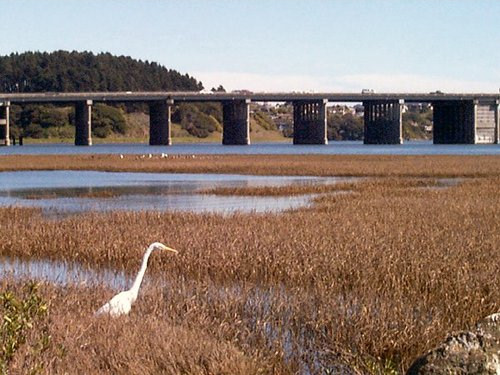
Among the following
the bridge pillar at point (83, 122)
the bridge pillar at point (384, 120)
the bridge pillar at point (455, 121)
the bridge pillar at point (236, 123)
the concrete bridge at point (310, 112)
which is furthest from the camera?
the bridge pillar at point (384, 120)

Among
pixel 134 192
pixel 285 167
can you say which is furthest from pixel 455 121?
pixel 134 192

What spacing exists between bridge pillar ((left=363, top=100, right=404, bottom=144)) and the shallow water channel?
4335 inches

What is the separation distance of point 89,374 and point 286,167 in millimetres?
58577

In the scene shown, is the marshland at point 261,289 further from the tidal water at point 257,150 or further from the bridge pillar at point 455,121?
the bridge pillar at point 455,121

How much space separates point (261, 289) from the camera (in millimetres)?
16875

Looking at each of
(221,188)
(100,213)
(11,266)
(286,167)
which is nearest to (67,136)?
(286,167)

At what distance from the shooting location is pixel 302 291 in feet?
52.1

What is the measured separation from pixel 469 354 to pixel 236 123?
507 ft

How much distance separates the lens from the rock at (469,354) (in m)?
9.53

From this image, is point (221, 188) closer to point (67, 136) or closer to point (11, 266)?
point (11, 266)

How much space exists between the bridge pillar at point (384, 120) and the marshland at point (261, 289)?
142 meters

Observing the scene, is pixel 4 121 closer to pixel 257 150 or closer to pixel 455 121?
pixel 257 150

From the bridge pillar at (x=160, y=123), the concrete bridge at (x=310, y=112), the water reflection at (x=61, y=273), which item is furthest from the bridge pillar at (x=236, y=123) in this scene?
the water reflection at (x=61, y=273)

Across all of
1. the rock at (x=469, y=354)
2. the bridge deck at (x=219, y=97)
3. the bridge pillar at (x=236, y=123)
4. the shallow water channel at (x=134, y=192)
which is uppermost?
the bridge deck at (x=219, y=97)
